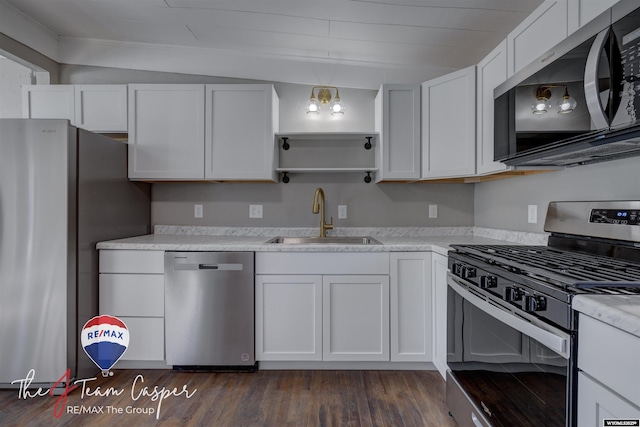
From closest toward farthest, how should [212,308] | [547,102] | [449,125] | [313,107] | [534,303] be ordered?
1. [534,303]
2. [547,102]
3. [212,308]
4. [449,125]
5. [313,107]

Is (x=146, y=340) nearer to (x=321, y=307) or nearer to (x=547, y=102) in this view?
(x=321, y=307)

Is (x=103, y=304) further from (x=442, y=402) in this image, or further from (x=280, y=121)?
(x=442, y=402)

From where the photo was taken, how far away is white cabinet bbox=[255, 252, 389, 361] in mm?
2322

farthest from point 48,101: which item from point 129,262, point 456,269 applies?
point 456,269

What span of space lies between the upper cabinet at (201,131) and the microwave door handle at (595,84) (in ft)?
6.43

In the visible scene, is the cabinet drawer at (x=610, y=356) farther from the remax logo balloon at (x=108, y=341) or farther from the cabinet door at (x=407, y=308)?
the remax logo balloon at (x=108, y=341)

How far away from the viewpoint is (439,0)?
2072 millimetres

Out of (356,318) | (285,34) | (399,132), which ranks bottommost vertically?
(356,318)

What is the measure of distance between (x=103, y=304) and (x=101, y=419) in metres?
0.76

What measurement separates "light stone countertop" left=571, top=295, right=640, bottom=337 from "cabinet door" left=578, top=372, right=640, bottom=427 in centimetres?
16

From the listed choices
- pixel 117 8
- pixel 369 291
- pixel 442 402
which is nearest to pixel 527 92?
pixel 369 291

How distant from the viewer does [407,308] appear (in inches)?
91.4

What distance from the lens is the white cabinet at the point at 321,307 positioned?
A: 2322 mm

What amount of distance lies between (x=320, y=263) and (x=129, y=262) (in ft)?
4.20
